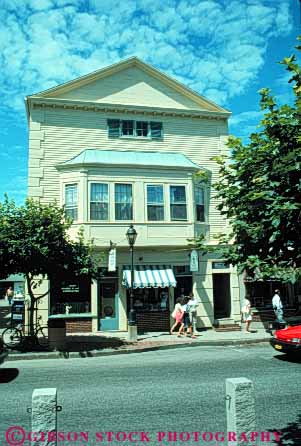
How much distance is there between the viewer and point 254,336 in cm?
1702

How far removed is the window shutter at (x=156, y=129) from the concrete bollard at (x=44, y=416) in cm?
1804

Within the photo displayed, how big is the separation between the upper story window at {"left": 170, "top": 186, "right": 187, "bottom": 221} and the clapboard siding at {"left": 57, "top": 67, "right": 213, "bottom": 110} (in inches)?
186

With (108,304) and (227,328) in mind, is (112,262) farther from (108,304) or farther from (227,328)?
(227,328)

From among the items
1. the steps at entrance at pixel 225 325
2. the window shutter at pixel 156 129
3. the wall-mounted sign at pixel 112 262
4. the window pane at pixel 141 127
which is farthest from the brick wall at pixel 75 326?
the window shutter at pixel 156 129

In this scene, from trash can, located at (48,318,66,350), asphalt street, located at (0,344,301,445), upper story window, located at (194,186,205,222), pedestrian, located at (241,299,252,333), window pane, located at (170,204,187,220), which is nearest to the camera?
asphalt street, located at (0,344,301,445)

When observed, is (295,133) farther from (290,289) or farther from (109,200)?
(290,289)

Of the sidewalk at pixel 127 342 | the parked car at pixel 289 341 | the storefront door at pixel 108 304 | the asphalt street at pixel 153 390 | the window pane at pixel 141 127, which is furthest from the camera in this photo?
the window pane at pixel 141 127

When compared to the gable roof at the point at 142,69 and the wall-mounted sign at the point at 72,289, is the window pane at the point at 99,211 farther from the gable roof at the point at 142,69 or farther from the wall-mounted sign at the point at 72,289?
the gable roof at the point at 142,69

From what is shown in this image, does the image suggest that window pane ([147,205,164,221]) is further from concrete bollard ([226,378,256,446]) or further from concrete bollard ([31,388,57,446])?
concrete bollard ([31,388,57,446])

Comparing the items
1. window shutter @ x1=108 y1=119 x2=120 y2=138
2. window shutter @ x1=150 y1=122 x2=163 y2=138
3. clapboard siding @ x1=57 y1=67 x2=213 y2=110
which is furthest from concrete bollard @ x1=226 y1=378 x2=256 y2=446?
clapboard siding @ x1=57 y1=67 x2=213 y2=110

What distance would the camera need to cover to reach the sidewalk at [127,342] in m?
13.2

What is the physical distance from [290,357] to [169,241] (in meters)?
8.36

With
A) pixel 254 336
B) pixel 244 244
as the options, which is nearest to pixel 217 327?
pixel 254 336

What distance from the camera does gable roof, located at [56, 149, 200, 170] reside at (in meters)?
18.8
